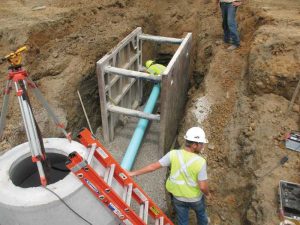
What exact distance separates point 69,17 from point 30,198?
6.30m

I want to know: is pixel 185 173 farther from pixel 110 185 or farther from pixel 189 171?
pixel 110 185

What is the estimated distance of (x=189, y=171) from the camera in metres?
3.97

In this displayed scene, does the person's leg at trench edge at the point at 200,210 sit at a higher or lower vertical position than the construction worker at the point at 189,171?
lower

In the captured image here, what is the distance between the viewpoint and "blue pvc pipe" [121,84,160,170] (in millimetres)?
6374

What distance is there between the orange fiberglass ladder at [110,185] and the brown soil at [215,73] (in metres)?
1.38

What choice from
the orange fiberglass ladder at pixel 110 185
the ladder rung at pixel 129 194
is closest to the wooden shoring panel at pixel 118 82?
the orange fiberglass ladder at pixel 110 185

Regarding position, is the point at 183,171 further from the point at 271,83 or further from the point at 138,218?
the point at 271,83

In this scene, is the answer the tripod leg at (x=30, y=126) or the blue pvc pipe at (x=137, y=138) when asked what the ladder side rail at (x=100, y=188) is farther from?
the blue pvc pipe at (x=137, y=138)

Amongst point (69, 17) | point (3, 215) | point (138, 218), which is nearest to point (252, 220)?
point (138, 218)

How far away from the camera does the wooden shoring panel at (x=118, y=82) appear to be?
23.3 feet

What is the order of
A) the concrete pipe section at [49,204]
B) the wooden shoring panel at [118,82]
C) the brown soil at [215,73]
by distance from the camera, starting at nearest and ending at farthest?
the concrete pipe section at [49,204] → the brown soil at [215,73] → the wooden shoring panel at [118,82]

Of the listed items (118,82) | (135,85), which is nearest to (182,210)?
(118,82)

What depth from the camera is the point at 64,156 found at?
3.93 m

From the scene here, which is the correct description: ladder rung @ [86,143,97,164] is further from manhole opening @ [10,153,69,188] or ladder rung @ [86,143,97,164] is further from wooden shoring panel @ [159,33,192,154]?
wooden shoring panel @ [159,33,192,154]
